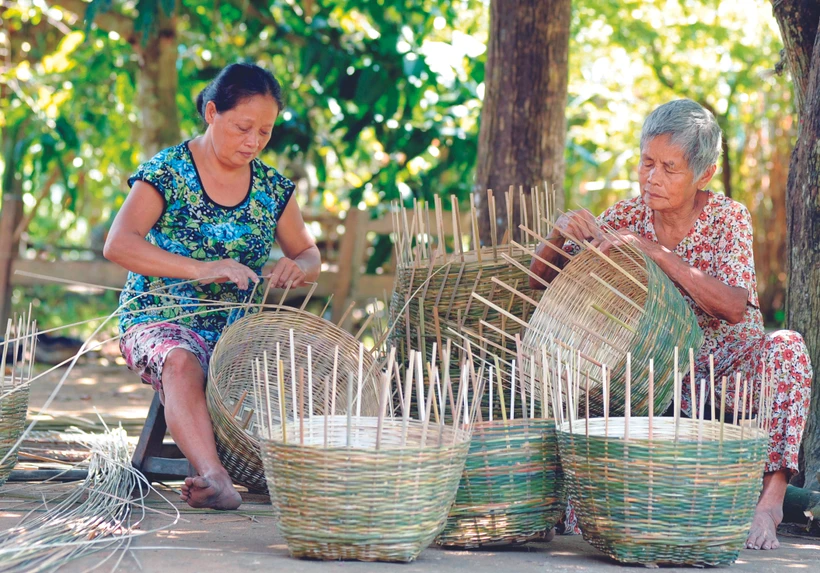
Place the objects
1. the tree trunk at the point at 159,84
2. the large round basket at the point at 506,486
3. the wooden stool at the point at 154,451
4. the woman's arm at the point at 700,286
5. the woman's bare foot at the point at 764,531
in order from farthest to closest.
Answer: the tree trunk at the point at 159,84
the wooden stool at the point at 154,451
the woman's arm at the point at 700,286
the woman's bare foot at the point at 764,531
the large round basket at the point at 506,486

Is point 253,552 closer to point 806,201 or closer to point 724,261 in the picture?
point 724,261

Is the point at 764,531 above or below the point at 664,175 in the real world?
below

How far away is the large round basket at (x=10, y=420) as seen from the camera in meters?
2.58

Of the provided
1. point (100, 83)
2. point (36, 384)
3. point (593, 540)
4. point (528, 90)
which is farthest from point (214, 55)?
point (593, 540)

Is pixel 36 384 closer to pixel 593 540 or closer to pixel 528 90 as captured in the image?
pixel 528 90

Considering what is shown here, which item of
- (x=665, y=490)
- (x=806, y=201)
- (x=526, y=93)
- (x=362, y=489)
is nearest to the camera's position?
(x=362, y=489)

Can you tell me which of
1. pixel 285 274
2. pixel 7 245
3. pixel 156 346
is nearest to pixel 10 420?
pixel 156 346

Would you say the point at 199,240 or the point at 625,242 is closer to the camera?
the point at 625,242

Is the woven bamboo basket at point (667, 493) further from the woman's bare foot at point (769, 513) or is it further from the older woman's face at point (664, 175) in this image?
the older woman's face at point (664, 175)

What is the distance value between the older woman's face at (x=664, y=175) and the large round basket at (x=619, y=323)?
170mm

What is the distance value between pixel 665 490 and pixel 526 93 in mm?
2313

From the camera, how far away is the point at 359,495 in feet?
5.99

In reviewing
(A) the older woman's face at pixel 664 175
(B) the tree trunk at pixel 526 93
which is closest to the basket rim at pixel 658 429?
(A) the older woman's face at pixel 664 175

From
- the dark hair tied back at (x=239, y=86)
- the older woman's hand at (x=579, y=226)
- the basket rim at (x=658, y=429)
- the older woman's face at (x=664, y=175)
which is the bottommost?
the basket rim at (x=658, y=429)
